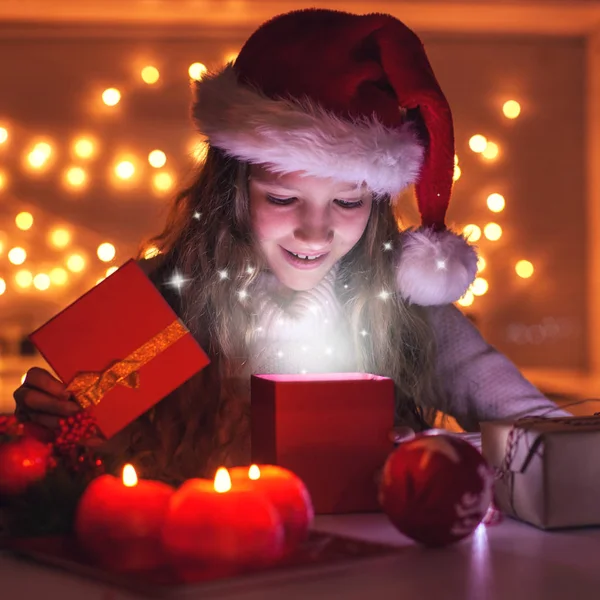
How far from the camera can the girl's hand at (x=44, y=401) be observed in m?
1.04

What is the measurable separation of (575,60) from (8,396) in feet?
7.08

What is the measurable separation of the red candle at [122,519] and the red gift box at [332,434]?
0.66 ft

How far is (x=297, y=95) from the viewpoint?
127 centimetres

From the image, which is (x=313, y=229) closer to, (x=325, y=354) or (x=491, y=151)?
(x=325, y=354)

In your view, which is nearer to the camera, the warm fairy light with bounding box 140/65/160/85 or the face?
the face

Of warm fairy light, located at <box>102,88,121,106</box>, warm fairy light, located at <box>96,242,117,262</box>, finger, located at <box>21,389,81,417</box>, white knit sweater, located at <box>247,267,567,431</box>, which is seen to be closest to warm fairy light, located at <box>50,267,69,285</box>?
warm fairy light, located at <box>96,242,117,262</box>

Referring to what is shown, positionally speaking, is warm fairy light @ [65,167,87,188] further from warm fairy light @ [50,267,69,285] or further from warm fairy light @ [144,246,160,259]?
warm fairy light @ [144,246,160,259]

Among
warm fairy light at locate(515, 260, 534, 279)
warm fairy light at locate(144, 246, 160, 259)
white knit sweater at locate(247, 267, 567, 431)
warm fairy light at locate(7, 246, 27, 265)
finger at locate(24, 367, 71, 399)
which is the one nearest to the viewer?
finger at locate(24, 367, 71, 399)

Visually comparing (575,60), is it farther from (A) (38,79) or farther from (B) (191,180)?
(B) (191,180)

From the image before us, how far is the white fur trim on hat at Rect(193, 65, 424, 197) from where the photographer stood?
1.24 m

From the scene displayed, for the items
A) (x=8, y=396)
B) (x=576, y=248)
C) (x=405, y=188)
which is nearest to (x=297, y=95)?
(x=405, y=188)

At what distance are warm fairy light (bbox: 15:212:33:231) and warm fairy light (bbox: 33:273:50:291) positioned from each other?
6.6 inches

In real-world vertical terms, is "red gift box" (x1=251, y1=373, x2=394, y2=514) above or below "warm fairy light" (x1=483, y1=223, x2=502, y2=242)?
below

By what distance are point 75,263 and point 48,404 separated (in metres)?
2.04
